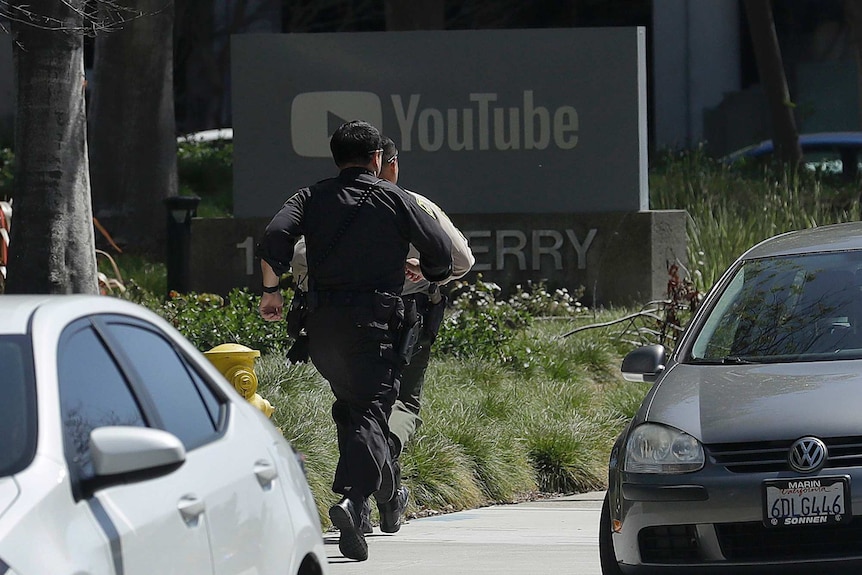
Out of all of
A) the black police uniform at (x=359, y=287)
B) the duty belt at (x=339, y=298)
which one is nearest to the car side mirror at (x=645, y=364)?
the black police uniform at (x=359, y=287)

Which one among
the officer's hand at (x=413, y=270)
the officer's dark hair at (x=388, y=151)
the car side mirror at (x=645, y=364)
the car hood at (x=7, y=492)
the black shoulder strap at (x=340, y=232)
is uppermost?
the officer's dark hair at (x=388, y=151)

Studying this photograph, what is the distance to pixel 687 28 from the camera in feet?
101

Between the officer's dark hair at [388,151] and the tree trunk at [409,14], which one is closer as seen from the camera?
the officer's dark hair at [388,151]

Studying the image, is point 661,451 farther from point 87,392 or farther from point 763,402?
point 87,392

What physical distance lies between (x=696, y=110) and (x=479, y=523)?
23787 millimetres

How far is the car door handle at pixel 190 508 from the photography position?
148 inches

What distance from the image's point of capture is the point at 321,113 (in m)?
Result: 15.0

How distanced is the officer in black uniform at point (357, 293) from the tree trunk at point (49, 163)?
3372 millimetres

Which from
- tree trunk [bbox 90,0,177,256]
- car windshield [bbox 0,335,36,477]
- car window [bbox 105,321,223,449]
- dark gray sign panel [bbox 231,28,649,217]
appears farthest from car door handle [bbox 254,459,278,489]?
tree trunk [bbox 90,0,177,256]

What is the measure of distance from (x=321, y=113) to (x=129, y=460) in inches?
464

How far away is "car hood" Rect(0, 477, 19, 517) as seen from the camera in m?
3.18

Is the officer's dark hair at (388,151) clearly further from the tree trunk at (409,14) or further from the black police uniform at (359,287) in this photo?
the tree trunk at (409,14)

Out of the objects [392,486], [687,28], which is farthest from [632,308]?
[687,28]

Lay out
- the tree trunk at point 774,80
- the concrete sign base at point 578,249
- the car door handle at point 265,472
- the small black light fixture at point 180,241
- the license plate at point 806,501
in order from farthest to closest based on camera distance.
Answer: the tree trunk at point 774,80 < the small black light fixture at point 180,241 < the concrete sign base at point 578,249 < the license plate at point 806,501 < the car door handle at point 265,472
